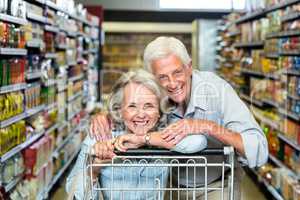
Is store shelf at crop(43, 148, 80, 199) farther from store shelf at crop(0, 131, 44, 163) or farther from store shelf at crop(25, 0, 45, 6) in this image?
store shelf at crop(25, 0, 45, 6)

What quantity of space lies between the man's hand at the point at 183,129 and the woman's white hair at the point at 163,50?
1.24 ft

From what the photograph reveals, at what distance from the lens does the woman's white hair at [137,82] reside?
2.10 m

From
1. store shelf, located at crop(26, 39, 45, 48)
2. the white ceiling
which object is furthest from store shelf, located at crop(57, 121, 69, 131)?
the white ceiling

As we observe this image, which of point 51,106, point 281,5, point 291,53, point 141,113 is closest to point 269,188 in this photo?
point 291,53

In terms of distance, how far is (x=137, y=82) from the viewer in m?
2.10

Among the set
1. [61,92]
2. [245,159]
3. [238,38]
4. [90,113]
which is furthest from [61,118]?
[245,159]

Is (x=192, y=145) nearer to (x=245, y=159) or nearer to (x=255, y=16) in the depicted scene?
(x=245, y=159)

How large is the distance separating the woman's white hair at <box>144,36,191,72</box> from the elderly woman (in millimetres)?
145

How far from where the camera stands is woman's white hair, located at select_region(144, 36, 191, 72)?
2256mm

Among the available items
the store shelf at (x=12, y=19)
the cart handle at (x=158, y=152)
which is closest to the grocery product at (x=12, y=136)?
the store shelf at (x=12, y=19)

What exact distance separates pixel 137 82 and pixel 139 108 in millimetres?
108

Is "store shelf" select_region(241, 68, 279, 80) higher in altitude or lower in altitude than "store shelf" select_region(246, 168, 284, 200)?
higher

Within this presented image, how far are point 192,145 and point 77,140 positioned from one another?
577 cm

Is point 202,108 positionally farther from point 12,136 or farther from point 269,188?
point 269,188
